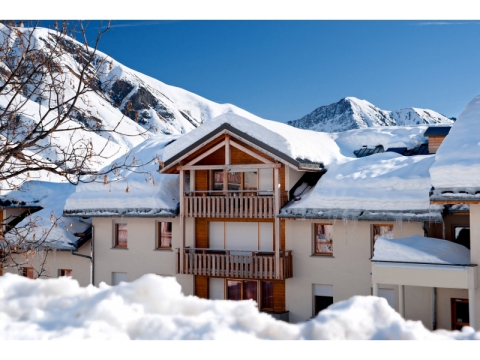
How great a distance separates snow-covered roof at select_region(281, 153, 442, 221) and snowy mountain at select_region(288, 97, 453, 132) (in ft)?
384

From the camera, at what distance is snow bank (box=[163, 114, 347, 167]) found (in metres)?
17.6

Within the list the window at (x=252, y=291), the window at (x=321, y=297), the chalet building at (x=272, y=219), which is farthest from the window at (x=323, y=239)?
the window at (x=252, y=291)

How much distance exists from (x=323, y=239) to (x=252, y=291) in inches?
108

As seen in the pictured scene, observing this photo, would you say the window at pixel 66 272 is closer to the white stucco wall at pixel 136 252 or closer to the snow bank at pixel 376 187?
the white stucco wall at pixel 136 252

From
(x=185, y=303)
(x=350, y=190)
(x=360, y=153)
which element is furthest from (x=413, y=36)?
(x=185, y=303)

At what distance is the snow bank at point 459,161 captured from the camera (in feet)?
37.8

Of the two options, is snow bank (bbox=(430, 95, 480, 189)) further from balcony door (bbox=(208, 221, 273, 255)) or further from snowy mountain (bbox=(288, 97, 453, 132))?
snowy mountain (bbox=(288, 97, 453, 132))

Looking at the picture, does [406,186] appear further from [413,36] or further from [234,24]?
[413,36]

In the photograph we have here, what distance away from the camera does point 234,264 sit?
58.6ft

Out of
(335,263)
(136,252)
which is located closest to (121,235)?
(136,252)

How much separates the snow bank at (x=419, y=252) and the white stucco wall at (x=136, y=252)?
25.3 feet

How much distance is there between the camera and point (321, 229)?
57.4ft

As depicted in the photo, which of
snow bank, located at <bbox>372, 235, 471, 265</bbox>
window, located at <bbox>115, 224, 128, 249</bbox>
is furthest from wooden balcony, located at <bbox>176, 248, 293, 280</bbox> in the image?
snow bank, located at <bbox>372, 235, 471, 265</bbox>

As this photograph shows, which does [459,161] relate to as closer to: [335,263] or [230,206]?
[335,263]
